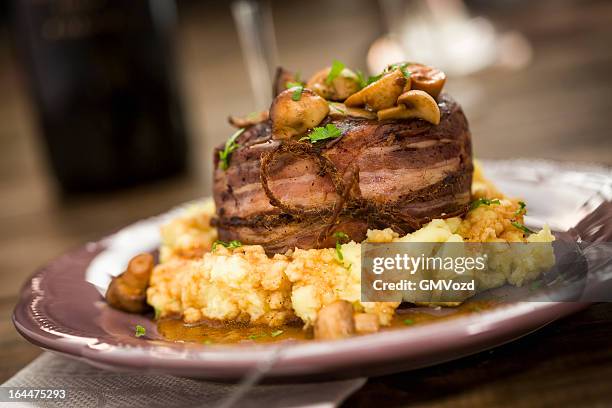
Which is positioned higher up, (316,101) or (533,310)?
(316,101)

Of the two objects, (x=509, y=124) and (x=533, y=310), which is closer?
(x=533, y=310)

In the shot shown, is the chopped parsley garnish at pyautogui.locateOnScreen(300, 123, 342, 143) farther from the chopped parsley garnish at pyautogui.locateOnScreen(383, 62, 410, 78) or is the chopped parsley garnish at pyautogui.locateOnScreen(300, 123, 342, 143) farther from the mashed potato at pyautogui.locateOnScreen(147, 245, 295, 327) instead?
the mashed potato at pyautogui.locateOnScreen(147, 245, 295, 327)

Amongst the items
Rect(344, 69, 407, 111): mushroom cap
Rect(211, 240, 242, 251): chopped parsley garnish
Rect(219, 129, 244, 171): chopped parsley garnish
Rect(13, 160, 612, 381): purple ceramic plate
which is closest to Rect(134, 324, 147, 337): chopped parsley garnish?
Rect(13, 160, 612, 381): purple ceramic plate

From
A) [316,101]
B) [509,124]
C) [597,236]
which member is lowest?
[509,124]

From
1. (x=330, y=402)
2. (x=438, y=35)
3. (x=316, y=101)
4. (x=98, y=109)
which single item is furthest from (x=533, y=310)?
(x=438, y=35)

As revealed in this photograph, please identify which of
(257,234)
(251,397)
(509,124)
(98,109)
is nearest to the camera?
(251,397)

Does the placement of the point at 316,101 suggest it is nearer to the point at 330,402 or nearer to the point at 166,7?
the point at 330,402

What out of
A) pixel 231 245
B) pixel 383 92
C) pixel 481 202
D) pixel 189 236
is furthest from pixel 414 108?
pixel 189 236

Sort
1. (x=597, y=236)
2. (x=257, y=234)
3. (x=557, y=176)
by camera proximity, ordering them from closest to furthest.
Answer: (x=597, y=236) → (x=257, y=234) → (x=557, y=176)
